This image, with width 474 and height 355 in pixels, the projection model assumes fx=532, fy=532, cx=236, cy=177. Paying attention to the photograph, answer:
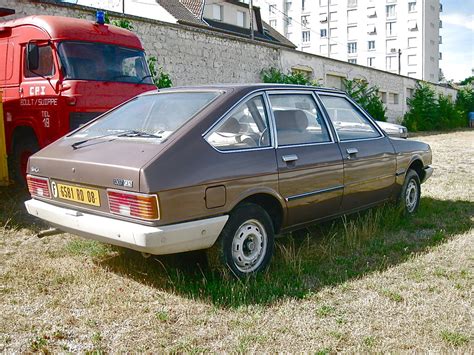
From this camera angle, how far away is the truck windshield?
23.3ft

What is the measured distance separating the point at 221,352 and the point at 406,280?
186 cm

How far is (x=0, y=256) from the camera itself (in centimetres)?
500

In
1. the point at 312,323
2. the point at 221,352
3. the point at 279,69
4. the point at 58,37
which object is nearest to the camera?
the point at 221,352

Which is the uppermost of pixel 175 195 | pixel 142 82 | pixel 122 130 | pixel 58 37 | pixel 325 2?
pixel 325 2

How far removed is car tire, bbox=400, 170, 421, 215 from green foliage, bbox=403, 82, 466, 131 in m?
26.0

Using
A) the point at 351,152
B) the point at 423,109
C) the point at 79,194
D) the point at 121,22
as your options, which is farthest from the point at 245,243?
the point at 423,109

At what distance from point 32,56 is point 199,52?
9.46m

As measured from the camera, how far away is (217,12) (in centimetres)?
3844

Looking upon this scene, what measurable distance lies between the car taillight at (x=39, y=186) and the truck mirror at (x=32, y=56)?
3.11m

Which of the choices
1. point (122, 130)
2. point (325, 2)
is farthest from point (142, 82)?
point (325, 2)

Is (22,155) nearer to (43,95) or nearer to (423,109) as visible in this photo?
(43,95)

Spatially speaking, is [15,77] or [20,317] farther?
[15,77]

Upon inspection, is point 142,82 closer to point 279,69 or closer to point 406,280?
point 406,280

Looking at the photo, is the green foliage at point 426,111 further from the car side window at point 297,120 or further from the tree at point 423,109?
the car side window at point 297,120
